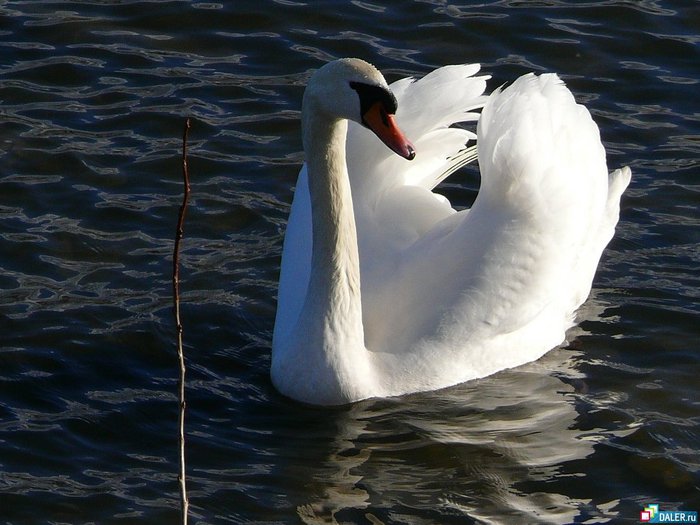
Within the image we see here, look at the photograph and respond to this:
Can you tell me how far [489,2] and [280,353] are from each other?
5379mm

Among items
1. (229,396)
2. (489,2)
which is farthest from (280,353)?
(489,2)

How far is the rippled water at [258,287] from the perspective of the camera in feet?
23.1

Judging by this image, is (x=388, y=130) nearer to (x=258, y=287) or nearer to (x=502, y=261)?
(x=502, y=261)

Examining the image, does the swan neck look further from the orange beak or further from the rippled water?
the rippled water

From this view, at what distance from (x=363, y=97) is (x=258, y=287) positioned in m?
2.32

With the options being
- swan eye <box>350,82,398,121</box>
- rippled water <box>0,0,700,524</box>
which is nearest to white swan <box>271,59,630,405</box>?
swan eye <box>350,82,398,121</box>

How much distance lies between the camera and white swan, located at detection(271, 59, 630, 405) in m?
7.45

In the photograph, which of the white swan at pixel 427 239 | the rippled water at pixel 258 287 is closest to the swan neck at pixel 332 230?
the white swan at pixel 427 239

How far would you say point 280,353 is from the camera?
25.7 ft

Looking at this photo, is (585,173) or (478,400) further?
(585,173)

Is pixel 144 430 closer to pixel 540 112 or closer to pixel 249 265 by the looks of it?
pixel 249 265

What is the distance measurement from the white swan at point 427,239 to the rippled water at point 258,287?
199 millimetres

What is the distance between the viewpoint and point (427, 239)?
816 cm

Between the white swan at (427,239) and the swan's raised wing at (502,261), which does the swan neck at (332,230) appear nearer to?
the white swan at (427,239)
